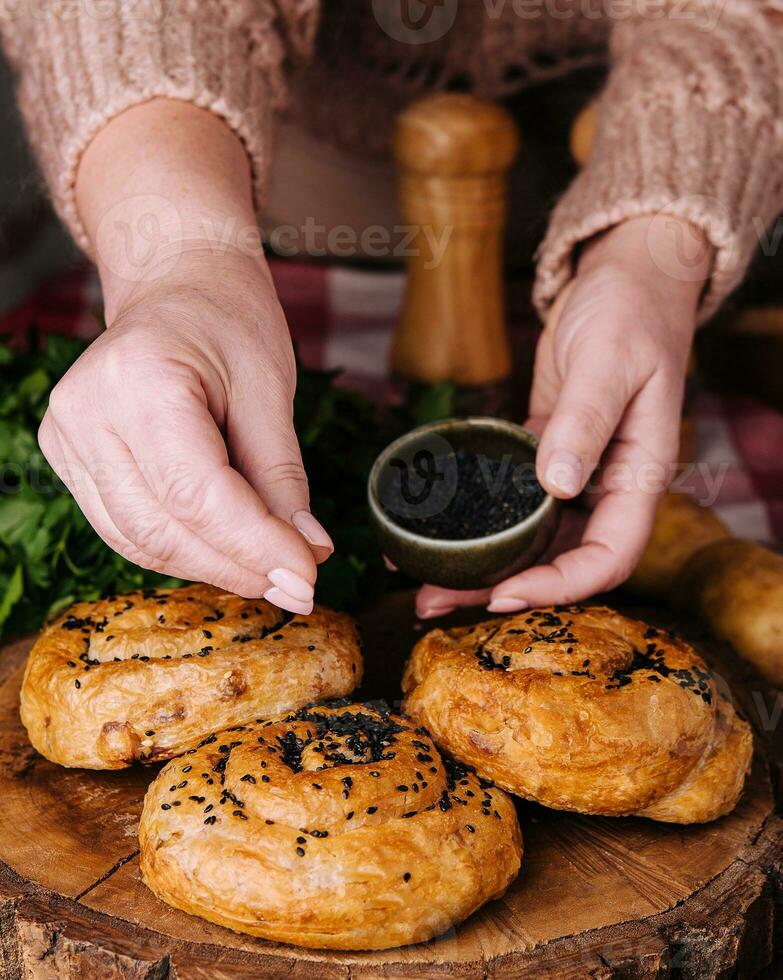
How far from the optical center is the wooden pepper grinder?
2.73 meters

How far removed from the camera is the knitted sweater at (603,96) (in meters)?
1.91

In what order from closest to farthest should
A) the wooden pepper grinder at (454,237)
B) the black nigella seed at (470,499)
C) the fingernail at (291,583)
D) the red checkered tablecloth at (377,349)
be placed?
the fingernail at (291,583), the black nigella seed at (470,499), the wooden pepper grinder at (454,237), the red checkered tablecloth at (377,349)

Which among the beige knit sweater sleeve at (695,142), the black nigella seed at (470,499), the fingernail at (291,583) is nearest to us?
the fingernail at (291,583)

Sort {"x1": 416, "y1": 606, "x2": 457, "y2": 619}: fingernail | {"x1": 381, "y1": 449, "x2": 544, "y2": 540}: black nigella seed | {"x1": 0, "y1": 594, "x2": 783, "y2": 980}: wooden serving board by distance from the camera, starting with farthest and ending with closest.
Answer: {"x1": 416, "y1": 606, "x2": 457, "y2": 619}: fingernail, {"x1": 381, "y1": 449, "x2": 544, "y2": 540}: black nigella seed, {"x1": 0, "y1": 594, "x2": 783, "y2": 980}: wooden serving board

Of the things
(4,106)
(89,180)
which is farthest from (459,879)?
(4,106)

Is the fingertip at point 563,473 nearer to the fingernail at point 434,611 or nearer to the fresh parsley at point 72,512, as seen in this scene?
the fingernail at point 434,611

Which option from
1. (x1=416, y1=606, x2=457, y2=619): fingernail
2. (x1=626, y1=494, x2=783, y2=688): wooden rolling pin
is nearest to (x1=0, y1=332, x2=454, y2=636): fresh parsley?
(x1=416, y1=606, x2=457, y2=619): fingernail

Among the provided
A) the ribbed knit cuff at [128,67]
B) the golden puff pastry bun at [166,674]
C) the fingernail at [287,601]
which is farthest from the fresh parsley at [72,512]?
the fingernail at [287,601]

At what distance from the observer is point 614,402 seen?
1728mm

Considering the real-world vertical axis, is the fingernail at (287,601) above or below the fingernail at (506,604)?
above

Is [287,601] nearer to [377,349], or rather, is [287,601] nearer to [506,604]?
[506,604]

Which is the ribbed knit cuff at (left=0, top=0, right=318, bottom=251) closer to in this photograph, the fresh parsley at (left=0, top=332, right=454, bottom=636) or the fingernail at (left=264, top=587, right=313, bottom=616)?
the fresh parsley at (left=0, top=332, right=454, bottom=636)

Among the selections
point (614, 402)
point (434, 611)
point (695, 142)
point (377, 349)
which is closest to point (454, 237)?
point (377, 349)

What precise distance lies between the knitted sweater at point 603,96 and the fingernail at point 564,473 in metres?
0.65
